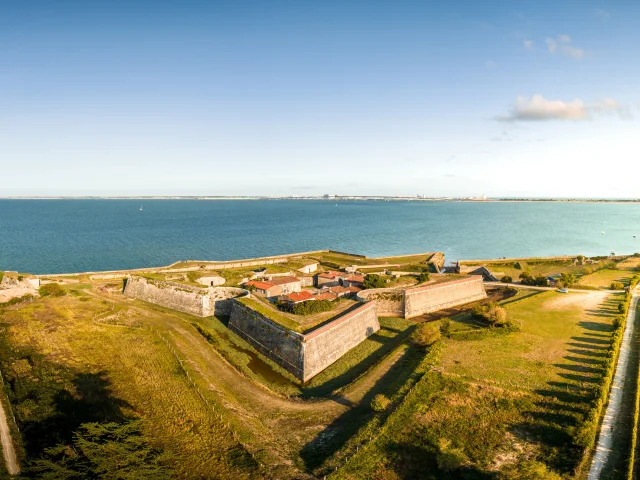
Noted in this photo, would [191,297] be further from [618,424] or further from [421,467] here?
[618,424]

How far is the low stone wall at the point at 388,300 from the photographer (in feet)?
166

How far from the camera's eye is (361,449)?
23328mm

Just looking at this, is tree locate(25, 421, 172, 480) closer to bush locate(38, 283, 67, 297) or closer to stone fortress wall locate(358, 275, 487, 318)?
stone fortress wall locate(358, 275, 487, 318)

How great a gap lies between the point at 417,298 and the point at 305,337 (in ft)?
73.4

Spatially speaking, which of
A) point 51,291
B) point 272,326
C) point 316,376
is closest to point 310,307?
point 272,326

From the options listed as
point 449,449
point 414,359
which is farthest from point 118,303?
point 449,449

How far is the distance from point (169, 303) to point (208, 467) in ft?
113

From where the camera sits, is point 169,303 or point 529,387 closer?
point 529,387

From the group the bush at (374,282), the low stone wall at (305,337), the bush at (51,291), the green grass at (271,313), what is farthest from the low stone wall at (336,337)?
the bush at (51,291)

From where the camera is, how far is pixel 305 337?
35.2m

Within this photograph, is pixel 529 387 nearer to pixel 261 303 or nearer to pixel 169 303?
pixel 261 303

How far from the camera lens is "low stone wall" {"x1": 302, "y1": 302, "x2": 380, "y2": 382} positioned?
3541 cm

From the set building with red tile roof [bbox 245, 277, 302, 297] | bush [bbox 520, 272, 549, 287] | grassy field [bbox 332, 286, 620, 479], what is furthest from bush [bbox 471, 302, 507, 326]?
building with red tile roof [bbox 245, 277, 302, 297]

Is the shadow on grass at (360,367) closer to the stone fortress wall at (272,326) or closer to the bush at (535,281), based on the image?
the stone fortress wall at (272,326)
